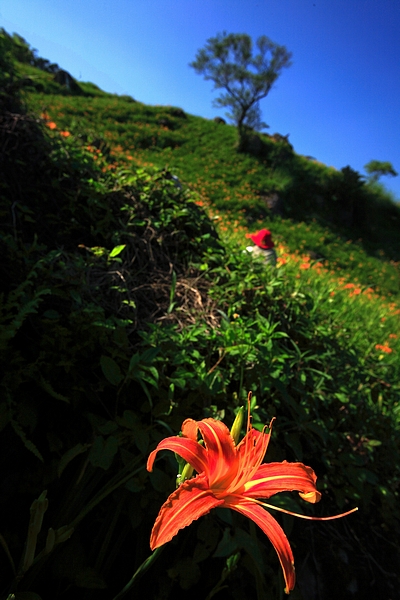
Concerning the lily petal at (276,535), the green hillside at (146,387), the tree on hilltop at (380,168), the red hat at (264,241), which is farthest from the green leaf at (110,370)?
the tree on hilltop at (380,168)

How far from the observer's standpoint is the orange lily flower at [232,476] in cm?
51

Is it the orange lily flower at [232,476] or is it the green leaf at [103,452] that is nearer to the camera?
the orange lily flower at [232,476]

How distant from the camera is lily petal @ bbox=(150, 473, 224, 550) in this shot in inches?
17.8

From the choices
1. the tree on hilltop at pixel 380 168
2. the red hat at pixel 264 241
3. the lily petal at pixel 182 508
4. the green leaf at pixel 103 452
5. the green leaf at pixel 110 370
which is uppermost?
the tree on hilltop at pixel 380 168

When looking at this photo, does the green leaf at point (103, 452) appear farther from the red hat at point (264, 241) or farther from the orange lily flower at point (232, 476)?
the red hat at point (264, 241)

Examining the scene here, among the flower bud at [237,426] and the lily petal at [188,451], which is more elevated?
the flower bud at [237,426]

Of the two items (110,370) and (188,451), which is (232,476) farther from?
(110,370)

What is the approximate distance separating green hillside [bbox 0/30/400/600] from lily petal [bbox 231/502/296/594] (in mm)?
308

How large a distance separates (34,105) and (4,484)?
7.88 ft

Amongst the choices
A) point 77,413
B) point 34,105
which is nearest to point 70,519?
point 77,413

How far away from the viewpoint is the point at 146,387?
114cm

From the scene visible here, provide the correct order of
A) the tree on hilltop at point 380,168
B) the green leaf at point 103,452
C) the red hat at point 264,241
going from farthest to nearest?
the tree on hilltop at point 380,168 < the red hat at point 264,241 < the green leaf at point 103,452

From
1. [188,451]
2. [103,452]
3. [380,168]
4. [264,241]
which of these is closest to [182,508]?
[188,451]

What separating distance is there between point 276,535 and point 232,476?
0.35 ft
